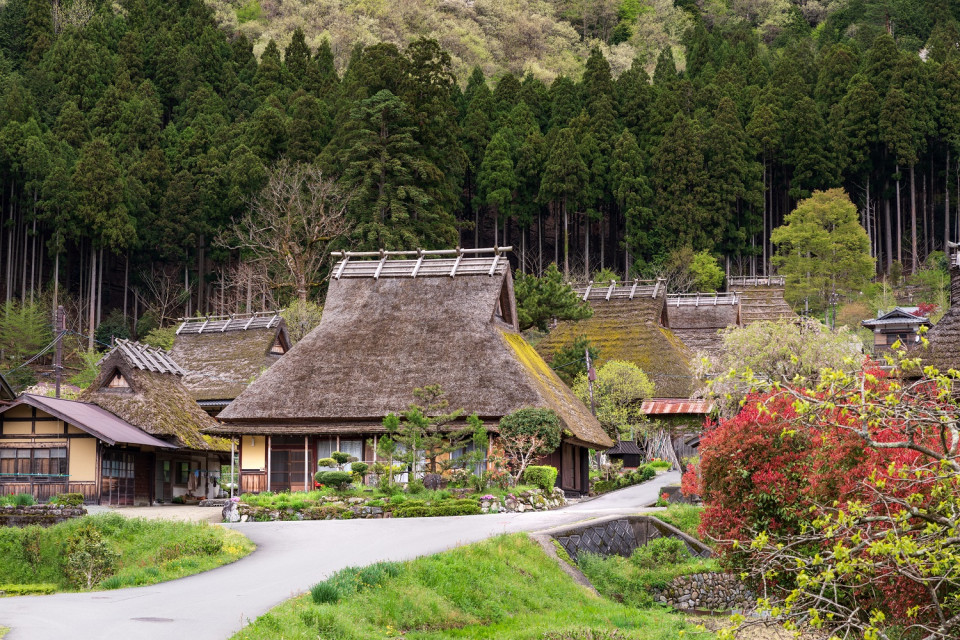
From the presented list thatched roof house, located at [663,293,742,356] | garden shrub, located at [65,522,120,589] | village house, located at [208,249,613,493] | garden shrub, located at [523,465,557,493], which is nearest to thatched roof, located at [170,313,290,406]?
village house, located at [208,249,613,493]

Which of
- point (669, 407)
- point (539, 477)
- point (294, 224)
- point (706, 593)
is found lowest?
point (706, 593)

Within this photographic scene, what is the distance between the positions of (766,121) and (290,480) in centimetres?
4968

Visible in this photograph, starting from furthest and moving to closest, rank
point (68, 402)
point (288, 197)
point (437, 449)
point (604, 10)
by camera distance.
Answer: point (604, 10) → point (288, 197) → point (68, 402) → point (437, 449)

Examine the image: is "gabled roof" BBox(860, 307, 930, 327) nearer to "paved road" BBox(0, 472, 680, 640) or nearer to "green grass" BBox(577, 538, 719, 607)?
"paved road" BBox(0, 472, 680, 640)

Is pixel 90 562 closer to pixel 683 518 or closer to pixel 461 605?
pixel 461 605

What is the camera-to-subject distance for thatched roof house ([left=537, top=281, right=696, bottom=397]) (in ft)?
162

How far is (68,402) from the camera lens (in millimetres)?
32219

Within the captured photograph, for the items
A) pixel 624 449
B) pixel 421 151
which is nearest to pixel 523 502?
pixel 624 449

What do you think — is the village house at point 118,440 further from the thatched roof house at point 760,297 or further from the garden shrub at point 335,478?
the thatched roof house at point 760,297

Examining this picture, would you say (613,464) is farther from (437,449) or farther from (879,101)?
(879,101)

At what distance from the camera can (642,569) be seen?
69.6 feet

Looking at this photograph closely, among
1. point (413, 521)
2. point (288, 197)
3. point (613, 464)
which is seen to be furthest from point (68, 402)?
point (288, 197)

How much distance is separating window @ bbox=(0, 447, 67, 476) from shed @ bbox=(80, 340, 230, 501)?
2.98 meters

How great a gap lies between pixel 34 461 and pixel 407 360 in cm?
1095
